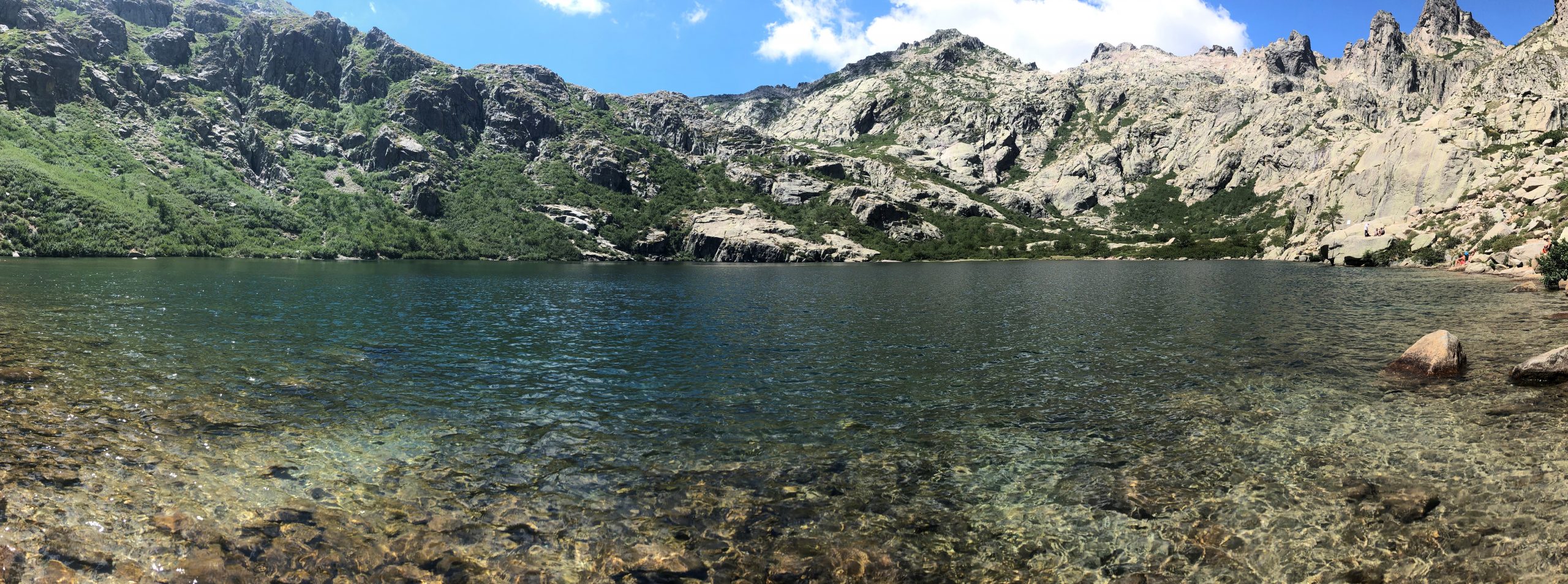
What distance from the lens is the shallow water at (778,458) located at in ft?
39.5

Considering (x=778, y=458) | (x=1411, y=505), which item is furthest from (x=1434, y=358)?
(x=778, y=458)

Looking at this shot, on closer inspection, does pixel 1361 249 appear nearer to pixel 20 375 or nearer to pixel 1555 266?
pixel 1555 266

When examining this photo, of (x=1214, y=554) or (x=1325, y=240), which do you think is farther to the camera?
(x=1325, y=240)

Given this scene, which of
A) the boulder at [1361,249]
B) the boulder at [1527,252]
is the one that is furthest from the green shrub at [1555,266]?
the boulder at [1361,249]

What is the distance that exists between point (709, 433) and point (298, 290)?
74.0 m

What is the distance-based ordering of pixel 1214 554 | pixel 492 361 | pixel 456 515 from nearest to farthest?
pixel 1214 554, pixel 456 515, pixel 492 361

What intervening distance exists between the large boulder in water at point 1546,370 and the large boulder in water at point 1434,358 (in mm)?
1806

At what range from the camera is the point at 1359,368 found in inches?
1073

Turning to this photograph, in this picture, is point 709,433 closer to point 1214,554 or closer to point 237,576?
point 237,576

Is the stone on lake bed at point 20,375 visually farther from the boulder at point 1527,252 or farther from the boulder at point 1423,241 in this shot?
the boulder at point 1423,241

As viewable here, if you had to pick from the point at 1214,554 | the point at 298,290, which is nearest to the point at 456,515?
the point at 1214,554

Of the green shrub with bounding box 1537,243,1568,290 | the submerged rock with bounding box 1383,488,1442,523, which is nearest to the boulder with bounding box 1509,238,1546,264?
the green shrub with bounding box 1537,243,1568,290

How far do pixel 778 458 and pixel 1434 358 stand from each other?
2633 centimetres

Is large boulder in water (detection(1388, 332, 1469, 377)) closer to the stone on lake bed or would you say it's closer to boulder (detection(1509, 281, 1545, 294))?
boulder (detection(1509, 281, 1545, 294))
